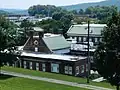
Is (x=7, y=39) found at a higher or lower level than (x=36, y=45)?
higher

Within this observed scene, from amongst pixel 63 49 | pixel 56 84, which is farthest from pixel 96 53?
pixel 63 49

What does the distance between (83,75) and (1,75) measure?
46.0 feet

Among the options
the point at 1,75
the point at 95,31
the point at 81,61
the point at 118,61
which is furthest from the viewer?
the point at 95,31

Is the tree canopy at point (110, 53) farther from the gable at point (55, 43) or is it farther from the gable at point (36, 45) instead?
the gable at point (55, 43)

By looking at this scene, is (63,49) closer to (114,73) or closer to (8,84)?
(8,84)

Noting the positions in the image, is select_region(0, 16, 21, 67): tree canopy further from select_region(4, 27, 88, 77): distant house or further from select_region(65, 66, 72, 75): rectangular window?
select_region(65, 66, 72, 75): rectangular window

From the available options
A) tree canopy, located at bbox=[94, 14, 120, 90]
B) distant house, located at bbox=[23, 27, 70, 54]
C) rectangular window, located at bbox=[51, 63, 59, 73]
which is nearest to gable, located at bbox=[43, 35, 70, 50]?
distant house, located at bbox=[23, 27, 70, 54]

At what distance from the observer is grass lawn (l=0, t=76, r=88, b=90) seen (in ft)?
122

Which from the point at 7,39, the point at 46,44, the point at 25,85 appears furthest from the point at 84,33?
the point at 25,85

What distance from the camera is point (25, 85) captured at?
3881cm

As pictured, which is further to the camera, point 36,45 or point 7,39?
point 36,45

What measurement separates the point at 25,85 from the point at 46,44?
77.4 feet

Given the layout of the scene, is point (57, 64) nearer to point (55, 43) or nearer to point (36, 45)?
point (55, 43)

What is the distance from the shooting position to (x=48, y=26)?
110125mm
